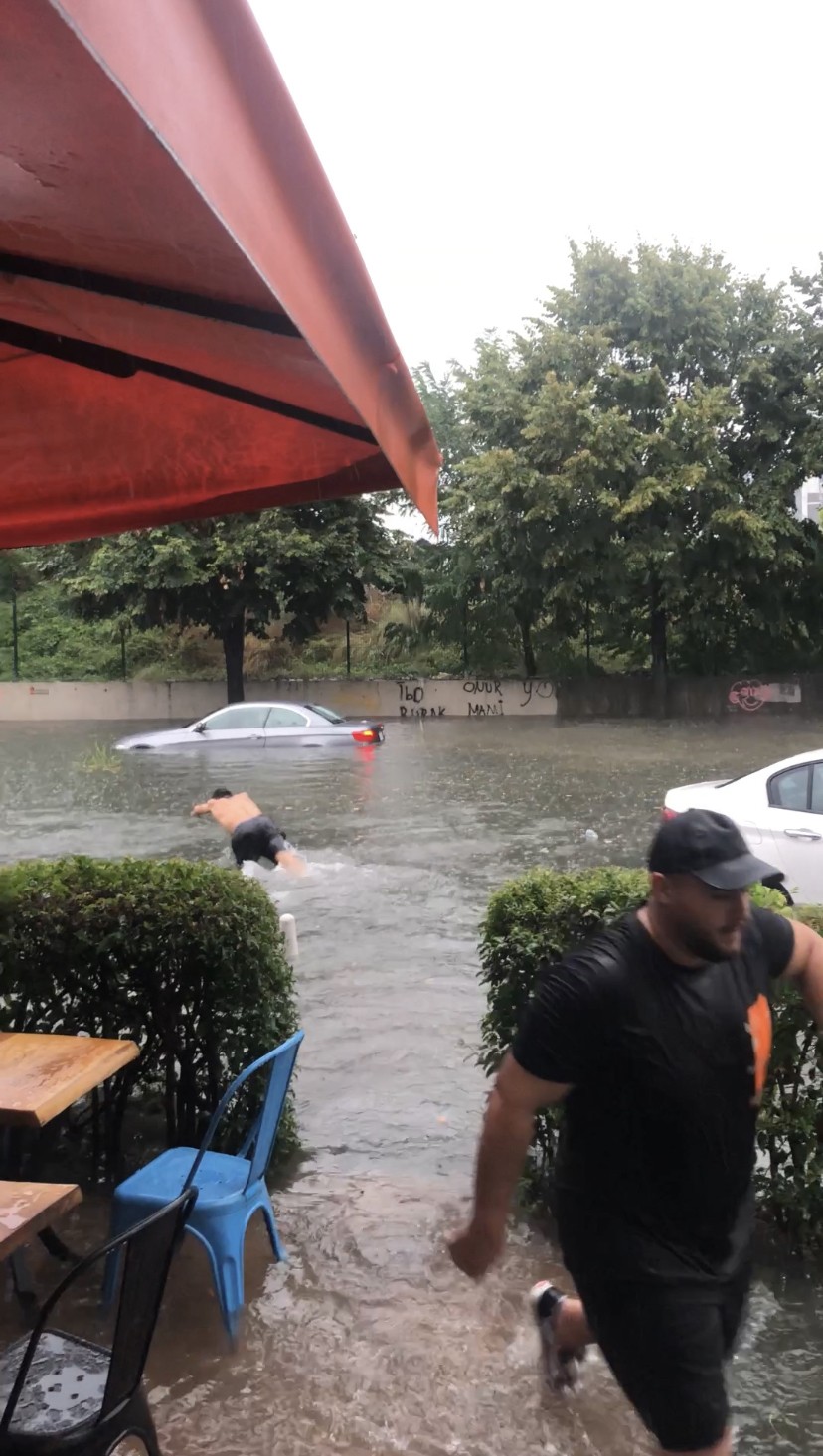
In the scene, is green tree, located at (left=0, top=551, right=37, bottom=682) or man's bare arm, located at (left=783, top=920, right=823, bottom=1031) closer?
man's bare arm, located at (left=783, top=920, right=823, bottom=1031)

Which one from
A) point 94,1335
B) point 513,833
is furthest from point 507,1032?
point 513,833

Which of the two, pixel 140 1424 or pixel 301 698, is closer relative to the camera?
pixel 140 1424

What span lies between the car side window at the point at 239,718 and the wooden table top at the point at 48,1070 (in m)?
16.9

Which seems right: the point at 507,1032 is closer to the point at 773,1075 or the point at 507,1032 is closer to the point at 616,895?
the point at 616,895

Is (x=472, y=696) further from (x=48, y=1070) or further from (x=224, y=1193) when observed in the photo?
(x=48, y=1070)

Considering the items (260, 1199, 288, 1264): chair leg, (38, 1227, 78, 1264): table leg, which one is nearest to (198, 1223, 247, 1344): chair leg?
(260, 1199, 288, 1264): chair leg

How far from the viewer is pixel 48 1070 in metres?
3.30

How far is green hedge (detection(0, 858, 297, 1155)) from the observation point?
155 inches

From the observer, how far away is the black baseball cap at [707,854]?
216cm

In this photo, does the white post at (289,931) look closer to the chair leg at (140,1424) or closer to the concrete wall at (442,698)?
the chair leg at (140,1424)

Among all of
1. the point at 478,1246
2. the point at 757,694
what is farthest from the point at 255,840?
the point at 757,694

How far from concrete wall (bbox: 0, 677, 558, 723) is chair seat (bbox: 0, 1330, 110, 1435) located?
29752mm

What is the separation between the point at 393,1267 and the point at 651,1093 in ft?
6.61

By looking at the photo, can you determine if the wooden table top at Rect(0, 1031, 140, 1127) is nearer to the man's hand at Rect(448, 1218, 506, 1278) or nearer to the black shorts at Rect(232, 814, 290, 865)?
the man's hand at Rect(448, 1218, 506, 1278)
